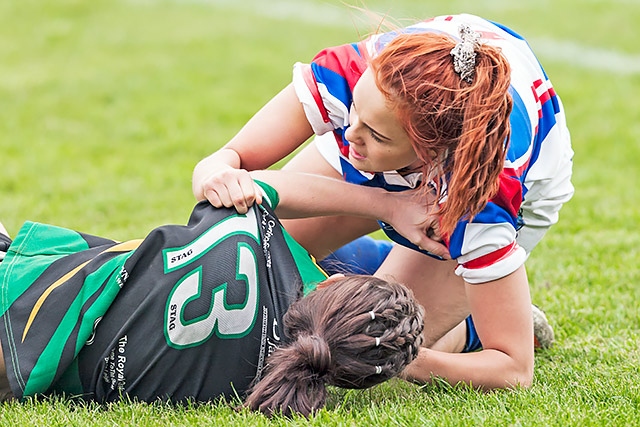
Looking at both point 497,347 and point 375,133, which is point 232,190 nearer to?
point 375,133

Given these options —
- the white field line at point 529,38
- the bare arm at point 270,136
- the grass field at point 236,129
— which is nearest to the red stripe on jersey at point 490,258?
the grass field at point 236,129

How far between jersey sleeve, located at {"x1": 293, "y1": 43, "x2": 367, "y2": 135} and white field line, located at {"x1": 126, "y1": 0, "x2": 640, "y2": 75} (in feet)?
16.8

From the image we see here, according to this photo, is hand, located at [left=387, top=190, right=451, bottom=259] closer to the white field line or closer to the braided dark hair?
the braided dark hair

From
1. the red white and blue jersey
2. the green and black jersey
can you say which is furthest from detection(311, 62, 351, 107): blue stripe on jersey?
the green and black jersey

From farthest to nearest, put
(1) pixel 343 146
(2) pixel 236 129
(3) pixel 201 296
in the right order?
(2) pixel 236 129
(1) pixel 343 146
(3) pixel 201 296

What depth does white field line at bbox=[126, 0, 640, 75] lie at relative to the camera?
9.01 meters

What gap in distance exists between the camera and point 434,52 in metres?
2.51

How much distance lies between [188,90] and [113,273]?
228 inches

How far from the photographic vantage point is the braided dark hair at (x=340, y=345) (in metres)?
2.27

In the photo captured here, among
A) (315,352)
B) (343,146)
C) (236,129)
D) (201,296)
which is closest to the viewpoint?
(315,352)

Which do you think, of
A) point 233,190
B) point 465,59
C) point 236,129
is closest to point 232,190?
point 233,190

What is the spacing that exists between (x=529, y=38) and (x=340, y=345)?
826cm

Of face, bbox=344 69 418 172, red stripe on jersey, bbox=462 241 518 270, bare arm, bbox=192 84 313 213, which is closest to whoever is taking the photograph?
face, bbox=344 69 418 172

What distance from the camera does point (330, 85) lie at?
286 centimetres
